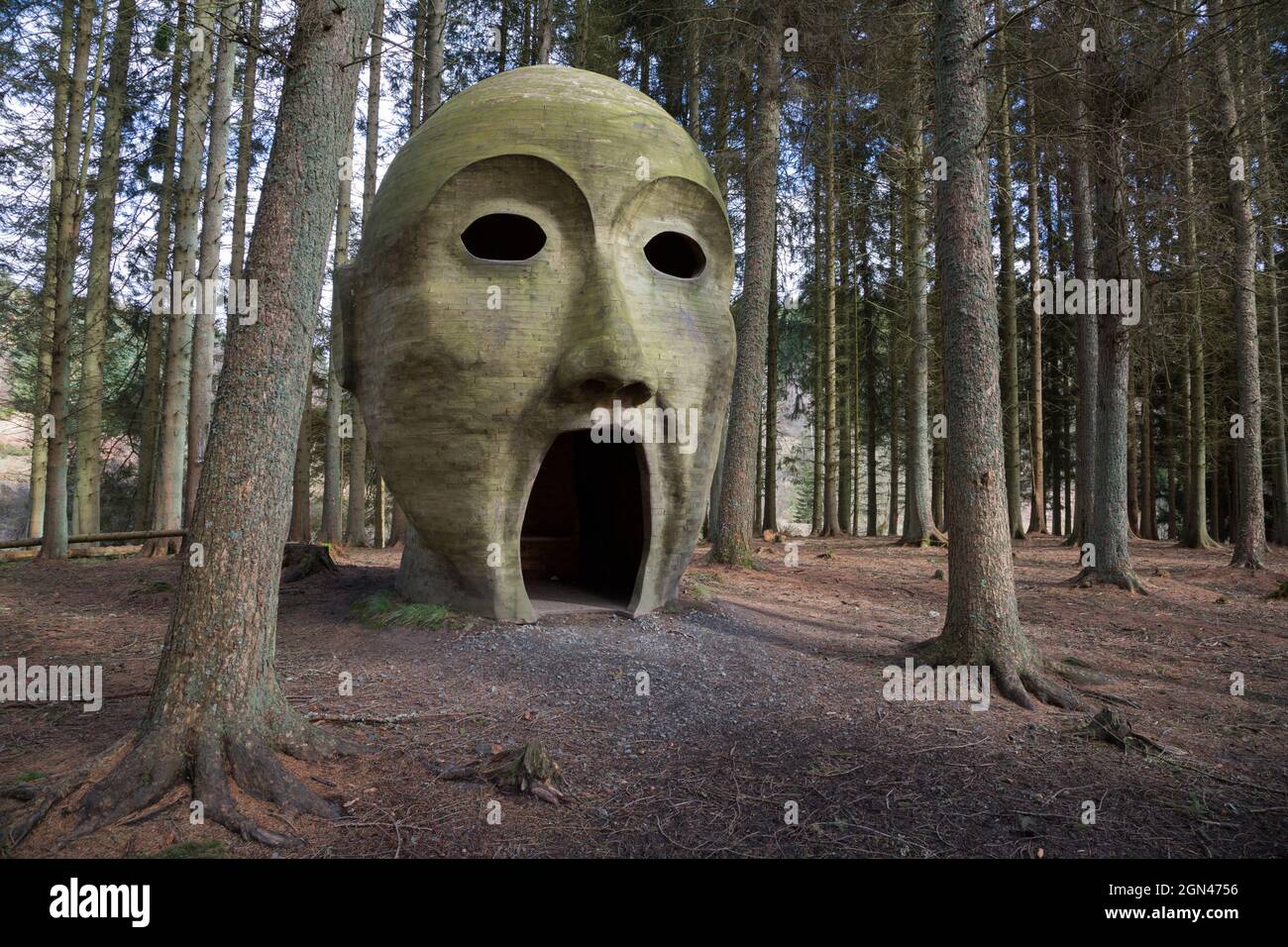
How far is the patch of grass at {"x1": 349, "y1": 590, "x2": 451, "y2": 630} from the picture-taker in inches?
271

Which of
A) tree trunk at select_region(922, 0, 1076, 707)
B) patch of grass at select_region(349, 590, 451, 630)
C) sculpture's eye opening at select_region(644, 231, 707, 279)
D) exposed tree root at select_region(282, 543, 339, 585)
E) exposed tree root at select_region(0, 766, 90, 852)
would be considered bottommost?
exposed tree root at select_region(0, 766, 90, 852)

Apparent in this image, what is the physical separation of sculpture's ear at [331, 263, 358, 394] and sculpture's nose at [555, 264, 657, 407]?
242 centimetres

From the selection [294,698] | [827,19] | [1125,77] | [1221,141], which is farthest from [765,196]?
[294,698]

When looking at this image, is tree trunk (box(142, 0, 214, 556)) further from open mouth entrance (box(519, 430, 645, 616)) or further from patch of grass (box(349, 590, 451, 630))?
patch of grass (box(349, 590, 451, 630))

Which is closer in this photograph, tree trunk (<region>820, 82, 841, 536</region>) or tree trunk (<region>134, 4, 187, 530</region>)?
tree trunk (<region>134, 4, 187, 530</region>)

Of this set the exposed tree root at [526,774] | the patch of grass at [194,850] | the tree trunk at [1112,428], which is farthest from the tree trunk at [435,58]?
the patch of grass at [194,850]

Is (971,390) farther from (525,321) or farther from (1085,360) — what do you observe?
(1085,360)

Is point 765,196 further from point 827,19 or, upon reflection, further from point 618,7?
point 618,7

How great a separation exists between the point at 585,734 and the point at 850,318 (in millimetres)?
20617

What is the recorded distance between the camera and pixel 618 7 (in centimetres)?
1577

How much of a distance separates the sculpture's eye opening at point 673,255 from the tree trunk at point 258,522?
420 centimetres

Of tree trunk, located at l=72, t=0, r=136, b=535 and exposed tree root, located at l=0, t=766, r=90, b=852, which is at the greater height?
tree trunk, located at l=72, t=0, r=136, b=535

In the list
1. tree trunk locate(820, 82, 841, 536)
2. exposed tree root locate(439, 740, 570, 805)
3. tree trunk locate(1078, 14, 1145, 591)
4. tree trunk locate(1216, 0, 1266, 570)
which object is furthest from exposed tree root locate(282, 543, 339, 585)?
tree trunk locate(1216, 0, 1266, 570)

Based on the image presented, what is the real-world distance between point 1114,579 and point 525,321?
8986mm
